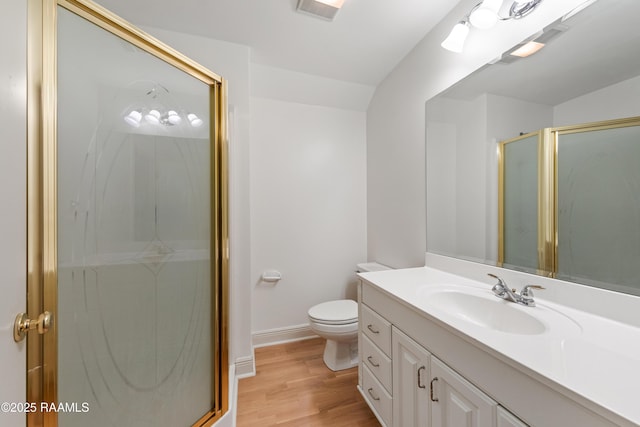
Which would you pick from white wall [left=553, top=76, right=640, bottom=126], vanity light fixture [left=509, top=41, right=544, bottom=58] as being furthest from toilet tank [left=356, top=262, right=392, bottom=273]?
vanity light fixture [left=509, top=41, right=544, bottom=58]

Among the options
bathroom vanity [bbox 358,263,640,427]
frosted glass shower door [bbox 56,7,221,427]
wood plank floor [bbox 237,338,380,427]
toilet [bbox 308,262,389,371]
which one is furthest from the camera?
toilet [bbox 308,262,389,371]

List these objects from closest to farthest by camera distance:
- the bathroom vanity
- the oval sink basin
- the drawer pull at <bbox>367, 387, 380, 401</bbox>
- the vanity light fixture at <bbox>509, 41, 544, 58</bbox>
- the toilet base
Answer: the bathroom vanity → the oval sink basin → the vanity light fixture at <bbox>509, 41, 544, 58</bbox> → the drawer pull at <bbox>367, 387, 380, 401</bbox> → the toilet base

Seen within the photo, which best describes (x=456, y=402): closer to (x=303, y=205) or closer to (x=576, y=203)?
(x=576, y=203)

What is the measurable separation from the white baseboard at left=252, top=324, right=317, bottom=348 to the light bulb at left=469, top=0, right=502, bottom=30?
2.42m

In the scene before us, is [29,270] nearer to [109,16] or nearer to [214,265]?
[214,265]

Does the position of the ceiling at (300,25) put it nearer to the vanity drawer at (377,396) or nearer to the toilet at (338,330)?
the toilet at (338,330)

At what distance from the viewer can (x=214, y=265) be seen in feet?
4.03

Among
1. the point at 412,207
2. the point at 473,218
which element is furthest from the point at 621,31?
the point at 412,207

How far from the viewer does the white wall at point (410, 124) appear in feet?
3.74

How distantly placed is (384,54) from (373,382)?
2.18 m

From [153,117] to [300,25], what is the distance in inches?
44.0

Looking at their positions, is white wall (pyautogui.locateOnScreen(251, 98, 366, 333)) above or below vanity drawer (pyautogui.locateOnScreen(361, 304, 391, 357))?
above

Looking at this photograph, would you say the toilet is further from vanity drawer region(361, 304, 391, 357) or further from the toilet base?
vanity drawer region(361, 304, 391, 357)

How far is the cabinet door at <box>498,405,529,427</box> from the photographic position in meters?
0.56
